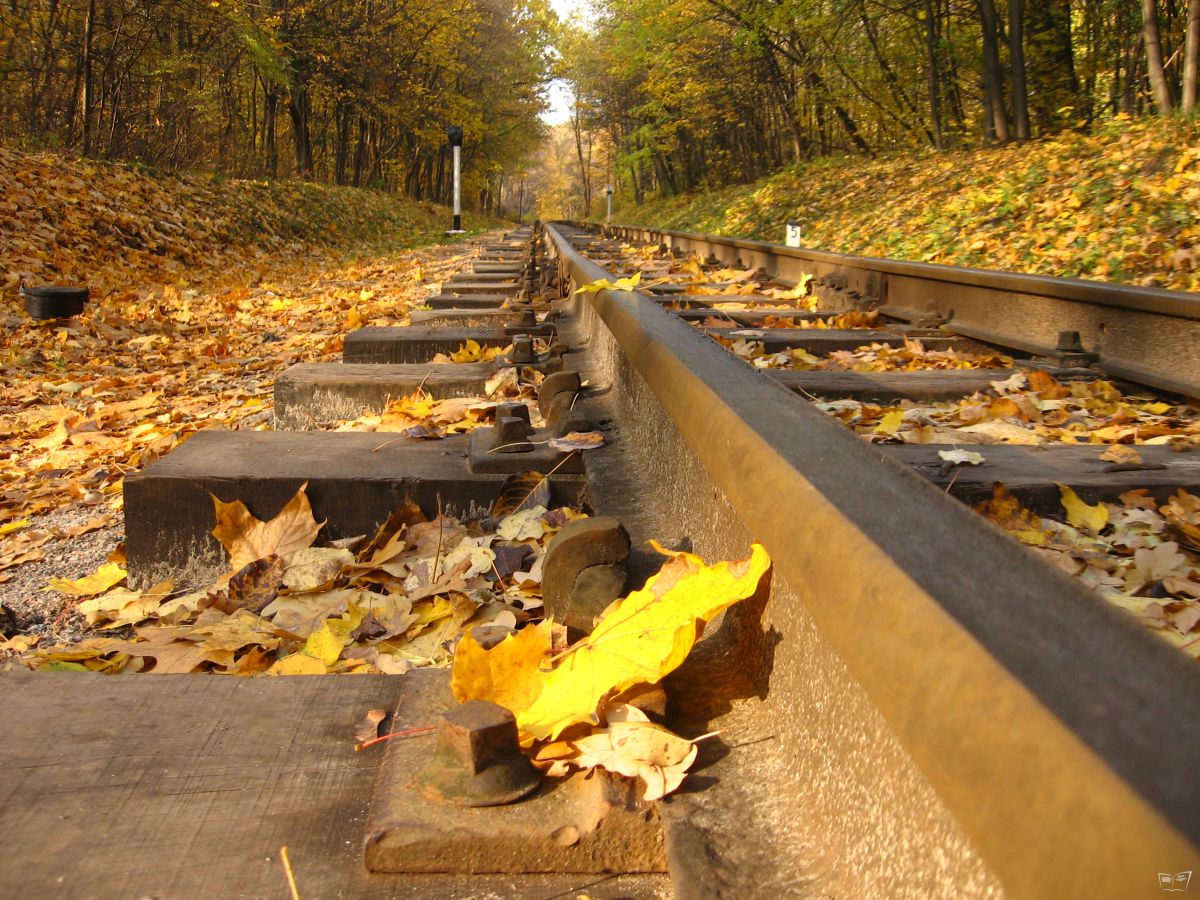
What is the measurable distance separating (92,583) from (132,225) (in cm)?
1028

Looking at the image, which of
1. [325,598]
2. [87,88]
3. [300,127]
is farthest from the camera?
[300,127]

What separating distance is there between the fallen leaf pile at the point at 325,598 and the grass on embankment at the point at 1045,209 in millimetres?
5318

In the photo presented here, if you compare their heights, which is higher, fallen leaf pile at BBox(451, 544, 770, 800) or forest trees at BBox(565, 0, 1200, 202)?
forest trees at BBox(565, 0, 1200, 202)

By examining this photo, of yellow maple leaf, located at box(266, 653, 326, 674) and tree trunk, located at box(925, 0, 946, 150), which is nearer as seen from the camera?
yellow maple leaf, located at box(266, 653, 326, 674)

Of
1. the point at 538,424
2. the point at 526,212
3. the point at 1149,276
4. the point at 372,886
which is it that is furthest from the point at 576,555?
the point at 526,212

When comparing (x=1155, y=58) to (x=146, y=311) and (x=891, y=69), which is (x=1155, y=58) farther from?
(x=891, y=69)

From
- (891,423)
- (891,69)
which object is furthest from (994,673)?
(891,69)

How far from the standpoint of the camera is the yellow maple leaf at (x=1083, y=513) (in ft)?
6.98

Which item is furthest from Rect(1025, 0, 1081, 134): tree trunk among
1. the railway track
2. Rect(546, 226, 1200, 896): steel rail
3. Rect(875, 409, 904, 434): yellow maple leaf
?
Rect(546, 226, 1200, 896): steel rail

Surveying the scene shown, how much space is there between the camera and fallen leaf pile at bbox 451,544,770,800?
1.09 metres

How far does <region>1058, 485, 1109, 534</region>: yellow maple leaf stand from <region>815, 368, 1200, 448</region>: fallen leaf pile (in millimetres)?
365

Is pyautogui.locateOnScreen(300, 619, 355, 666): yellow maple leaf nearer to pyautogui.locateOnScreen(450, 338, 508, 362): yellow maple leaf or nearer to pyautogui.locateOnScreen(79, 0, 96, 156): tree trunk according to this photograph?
pyautogui.locateOnScreen(450, 338, 508, 362): yellow maple leaf

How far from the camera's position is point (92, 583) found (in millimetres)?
2262

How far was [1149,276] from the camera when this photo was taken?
6.50 meters
